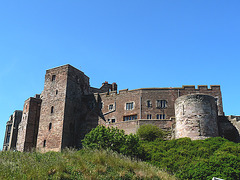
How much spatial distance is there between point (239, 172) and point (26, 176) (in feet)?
45.2

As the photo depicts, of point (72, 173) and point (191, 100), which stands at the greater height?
point (191, 100)

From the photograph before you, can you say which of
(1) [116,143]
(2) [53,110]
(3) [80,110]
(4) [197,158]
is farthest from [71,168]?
(3) [80,110]

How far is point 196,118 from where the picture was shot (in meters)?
32.6

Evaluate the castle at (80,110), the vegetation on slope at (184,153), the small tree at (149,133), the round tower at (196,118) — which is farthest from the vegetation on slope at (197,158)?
the castle at (80,110)

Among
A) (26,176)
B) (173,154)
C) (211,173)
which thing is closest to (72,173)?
(26,176)

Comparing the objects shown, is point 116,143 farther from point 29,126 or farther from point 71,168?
point 29,126

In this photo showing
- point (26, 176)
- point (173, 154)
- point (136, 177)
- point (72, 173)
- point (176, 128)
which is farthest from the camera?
point (176, 128)

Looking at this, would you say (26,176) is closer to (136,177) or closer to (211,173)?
(136,177)

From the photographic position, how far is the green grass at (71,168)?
41.4ft

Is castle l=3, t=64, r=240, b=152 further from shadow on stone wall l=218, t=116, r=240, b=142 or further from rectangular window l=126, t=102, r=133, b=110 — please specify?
shadow on stone wall l=218, t=116, r=240, b=142

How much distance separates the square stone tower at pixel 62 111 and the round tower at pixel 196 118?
17.3 metres

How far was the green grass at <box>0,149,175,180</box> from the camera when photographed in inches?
497

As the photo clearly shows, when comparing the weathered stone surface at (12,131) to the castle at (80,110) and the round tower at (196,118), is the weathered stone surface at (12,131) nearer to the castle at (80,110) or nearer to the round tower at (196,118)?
the castle at (80,110)

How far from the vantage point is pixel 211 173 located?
18375 millimetres
